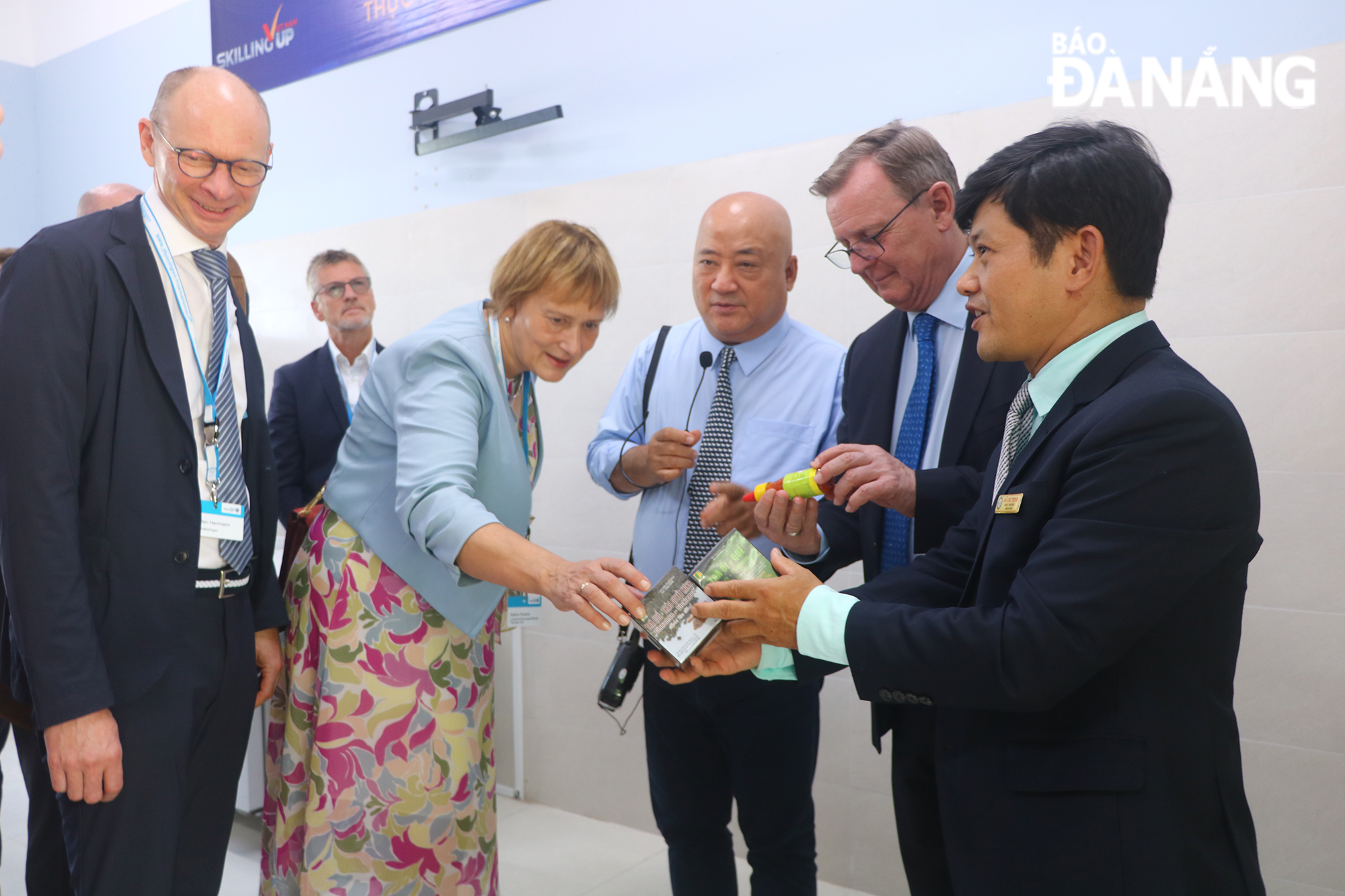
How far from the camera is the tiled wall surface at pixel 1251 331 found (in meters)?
2.19

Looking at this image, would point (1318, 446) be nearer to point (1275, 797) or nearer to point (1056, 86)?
point (1275, 797)

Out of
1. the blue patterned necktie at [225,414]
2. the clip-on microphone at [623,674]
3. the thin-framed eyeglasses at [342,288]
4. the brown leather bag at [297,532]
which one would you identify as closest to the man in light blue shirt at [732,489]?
the clip-on microphone at [623,674]

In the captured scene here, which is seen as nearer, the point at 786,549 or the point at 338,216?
the point at 786,549

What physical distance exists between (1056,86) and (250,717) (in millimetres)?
2464

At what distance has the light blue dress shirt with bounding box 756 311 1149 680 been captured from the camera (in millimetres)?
1247

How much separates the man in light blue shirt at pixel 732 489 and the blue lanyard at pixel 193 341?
0.93 metres

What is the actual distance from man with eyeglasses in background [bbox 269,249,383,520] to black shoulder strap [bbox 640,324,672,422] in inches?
54.4

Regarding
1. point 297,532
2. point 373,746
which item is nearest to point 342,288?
point 297,532

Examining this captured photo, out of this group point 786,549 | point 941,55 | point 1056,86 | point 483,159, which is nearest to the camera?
point 786,549

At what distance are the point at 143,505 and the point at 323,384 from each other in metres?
2.10

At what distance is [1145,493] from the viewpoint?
1.08 meters

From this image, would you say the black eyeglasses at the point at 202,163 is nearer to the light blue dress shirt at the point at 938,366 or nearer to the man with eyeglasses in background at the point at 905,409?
the man with eyeglasses in background at the point at 905,409

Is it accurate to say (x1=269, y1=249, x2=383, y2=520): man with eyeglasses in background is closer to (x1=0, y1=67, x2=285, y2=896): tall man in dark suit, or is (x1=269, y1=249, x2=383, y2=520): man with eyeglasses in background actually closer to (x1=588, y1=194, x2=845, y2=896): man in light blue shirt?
(x1=588, y1=194, x2=845, y2=896): man in light blue shirt

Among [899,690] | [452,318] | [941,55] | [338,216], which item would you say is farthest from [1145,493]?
[338,216]
